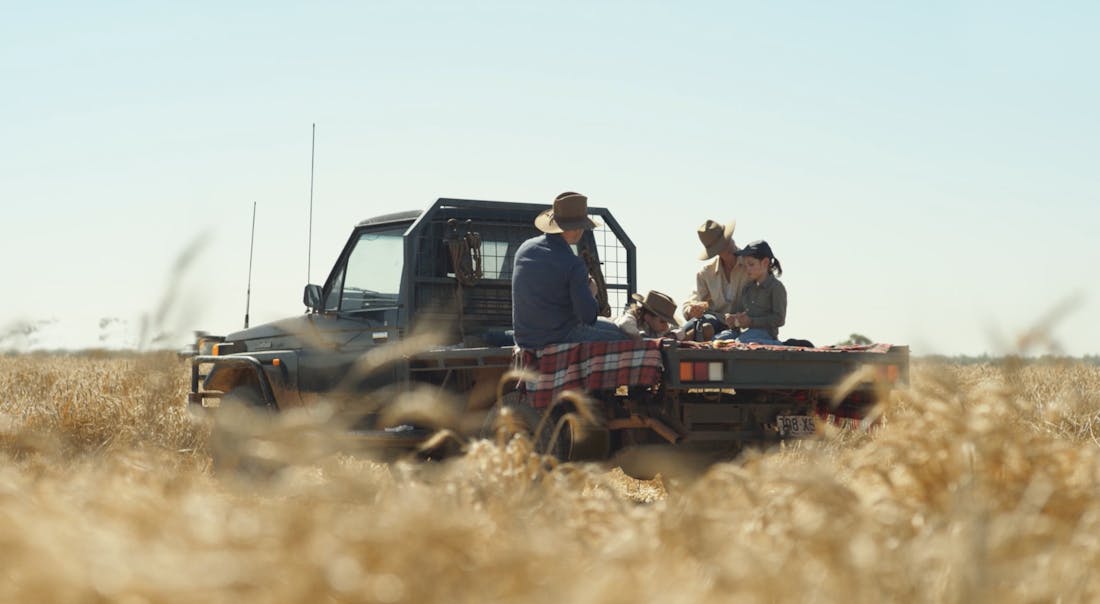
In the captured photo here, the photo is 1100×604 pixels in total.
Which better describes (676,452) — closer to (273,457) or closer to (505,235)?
(505,235)

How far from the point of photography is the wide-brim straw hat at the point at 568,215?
8.25m

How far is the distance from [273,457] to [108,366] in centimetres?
1286

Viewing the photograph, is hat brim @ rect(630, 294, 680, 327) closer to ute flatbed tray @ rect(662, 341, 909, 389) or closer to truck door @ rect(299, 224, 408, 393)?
ute flatbed tray @ rect(662, 341, 909, 389)

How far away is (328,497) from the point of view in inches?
106

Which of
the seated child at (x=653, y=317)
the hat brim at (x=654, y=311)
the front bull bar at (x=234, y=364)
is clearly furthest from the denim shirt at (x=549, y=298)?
the front bull bar at (x=234, y=364)

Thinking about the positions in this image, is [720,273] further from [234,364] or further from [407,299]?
[234,364]

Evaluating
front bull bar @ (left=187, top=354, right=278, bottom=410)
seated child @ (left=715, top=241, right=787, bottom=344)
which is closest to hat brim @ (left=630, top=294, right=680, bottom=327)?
seated child @ (left=715, top=241, right=787, bottom=344)

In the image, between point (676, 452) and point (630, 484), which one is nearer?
point (676, 452)

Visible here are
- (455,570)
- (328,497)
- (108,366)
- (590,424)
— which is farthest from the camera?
(108,366)

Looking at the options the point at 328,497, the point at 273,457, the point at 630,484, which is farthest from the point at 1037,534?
the point at 630,484

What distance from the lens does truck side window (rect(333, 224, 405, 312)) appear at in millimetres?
9578

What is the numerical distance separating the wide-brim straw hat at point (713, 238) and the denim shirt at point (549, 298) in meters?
1.36

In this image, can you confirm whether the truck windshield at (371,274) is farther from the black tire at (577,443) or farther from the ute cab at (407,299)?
the black tire at (577,443)

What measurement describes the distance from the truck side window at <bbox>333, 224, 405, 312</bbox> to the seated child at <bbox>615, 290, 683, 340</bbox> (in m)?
1.93
